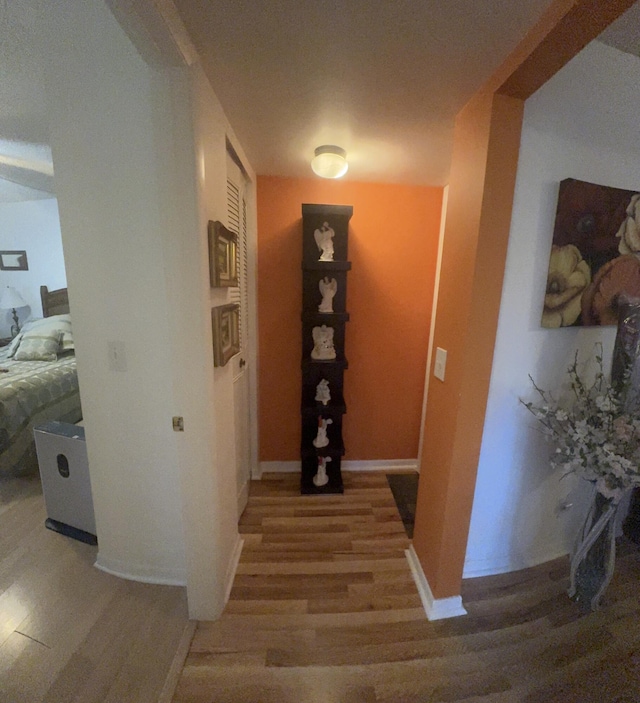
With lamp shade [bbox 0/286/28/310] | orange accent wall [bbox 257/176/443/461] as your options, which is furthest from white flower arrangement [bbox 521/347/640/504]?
lamp shade [bbox 0/286/28/310]

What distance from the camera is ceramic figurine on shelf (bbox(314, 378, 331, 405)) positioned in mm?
2004

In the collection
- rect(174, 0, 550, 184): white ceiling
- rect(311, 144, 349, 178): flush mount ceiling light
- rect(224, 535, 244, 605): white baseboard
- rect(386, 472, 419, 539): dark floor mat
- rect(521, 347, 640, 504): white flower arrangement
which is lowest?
rect(386, 472, 419, 539): dark floor mat

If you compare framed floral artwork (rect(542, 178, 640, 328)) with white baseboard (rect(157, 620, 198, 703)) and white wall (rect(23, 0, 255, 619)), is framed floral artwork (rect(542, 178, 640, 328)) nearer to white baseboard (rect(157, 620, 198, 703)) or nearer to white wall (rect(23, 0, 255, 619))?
white wall (rect(23, 0, 255, 619))

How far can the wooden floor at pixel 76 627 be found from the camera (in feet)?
3.27

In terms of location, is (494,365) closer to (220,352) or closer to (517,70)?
(517,70)

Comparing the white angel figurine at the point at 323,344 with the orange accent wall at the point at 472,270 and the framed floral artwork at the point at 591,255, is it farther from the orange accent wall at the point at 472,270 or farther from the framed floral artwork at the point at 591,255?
the framed floral artwork at the point at 591,255

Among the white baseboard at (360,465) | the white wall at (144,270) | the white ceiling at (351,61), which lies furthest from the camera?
the white baseboard at (360,465)

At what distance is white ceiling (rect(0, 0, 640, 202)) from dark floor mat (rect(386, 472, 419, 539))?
225 centimetres

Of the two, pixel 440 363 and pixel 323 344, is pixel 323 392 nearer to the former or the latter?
pixel 323 344

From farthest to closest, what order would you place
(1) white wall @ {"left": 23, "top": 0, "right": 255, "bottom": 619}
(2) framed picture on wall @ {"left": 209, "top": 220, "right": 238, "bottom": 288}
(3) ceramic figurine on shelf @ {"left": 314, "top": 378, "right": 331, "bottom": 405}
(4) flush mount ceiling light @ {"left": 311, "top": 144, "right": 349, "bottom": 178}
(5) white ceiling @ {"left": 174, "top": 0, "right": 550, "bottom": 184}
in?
(3) ceramic figurine on shelf @ {"left": 314, "top": 378, "right": 331, "bottom": 405} → (4) flush mount ceiling light @ {"left": 311, "top": 144, "right": 349, "bottom": 178} → (2) framed picture on wall @ {"left": 209, "top": 220, "right": 238, "bottom": 288} → (1) white wall @ {"left": 23, "top": 0, "right": 255, "bottom": 619} → (5) white ceiling @ {"left": 174, "top": 0, "right": 550, "bottom": 184}

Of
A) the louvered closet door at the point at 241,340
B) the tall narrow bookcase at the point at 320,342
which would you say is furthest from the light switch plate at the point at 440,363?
the louvered closet door at the point at 241,340

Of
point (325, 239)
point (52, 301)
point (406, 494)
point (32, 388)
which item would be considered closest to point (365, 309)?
point (325, 239)

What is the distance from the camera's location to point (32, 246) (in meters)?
3.37

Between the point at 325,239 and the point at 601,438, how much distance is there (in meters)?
1.70
